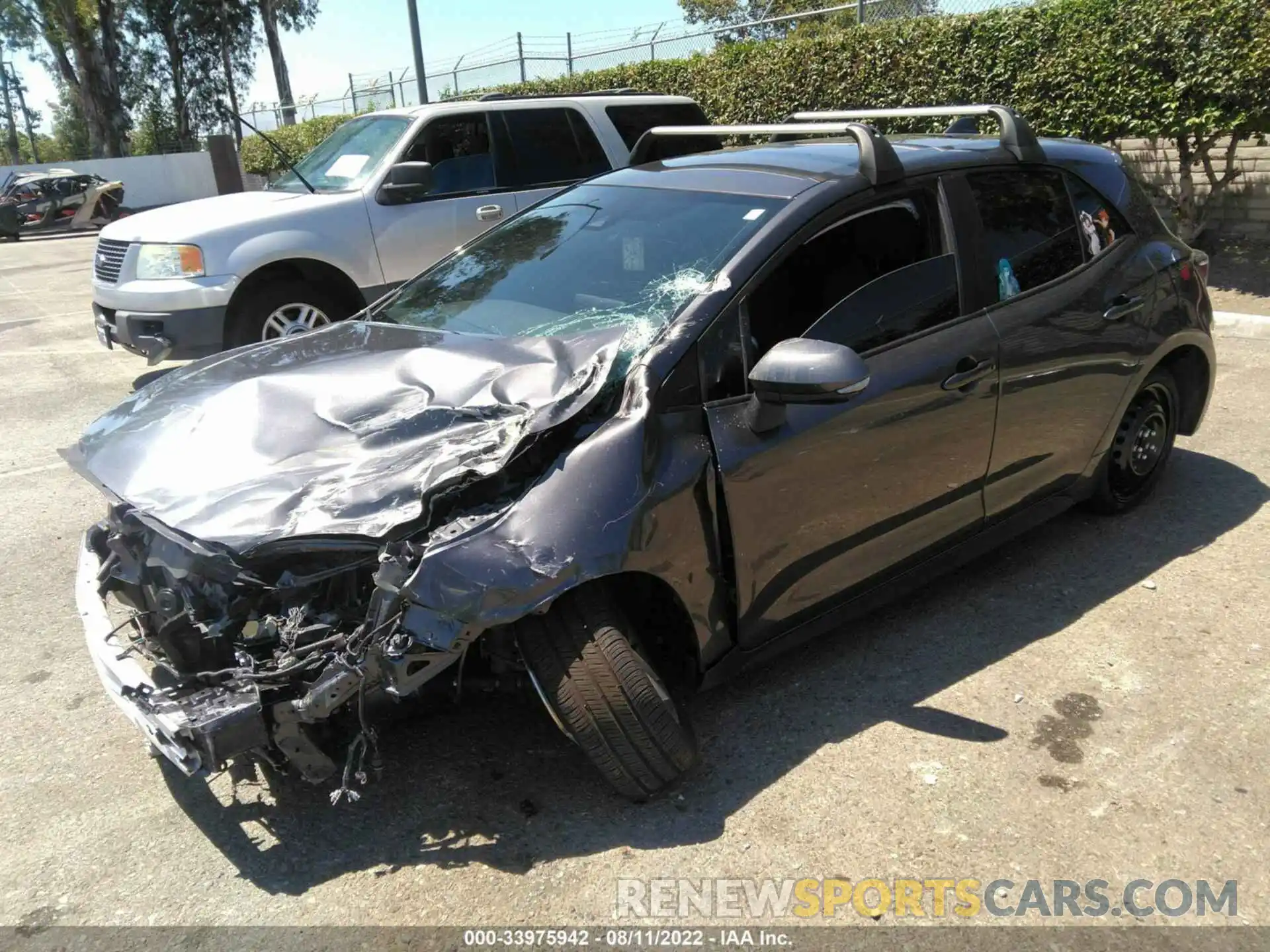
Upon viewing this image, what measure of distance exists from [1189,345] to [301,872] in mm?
4178

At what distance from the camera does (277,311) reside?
6984 millimetres

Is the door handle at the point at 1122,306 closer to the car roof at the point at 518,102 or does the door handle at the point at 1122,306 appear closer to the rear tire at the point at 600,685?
the rear tire at the point at 600,685

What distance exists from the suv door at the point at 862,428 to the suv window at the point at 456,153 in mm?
→ 4949

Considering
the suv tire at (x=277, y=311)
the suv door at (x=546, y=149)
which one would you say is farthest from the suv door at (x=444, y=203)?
the suv tire at (x=277, y=311)

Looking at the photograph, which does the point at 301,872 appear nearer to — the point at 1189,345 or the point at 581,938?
the point at 581,938

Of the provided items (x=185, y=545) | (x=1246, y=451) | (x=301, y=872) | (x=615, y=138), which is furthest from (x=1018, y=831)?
(x=615, y=138)

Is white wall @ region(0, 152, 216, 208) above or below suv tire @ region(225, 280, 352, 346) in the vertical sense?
below

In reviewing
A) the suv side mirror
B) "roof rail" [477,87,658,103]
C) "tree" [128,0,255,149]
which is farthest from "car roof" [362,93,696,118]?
"tree" [128,0,255,149]

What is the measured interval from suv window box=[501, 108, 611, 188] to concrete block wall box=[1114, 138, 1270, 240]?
5.25 metres

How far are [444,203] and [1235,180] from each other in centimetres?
750

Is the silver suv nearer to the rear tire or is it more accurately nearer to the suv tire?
the suv tire

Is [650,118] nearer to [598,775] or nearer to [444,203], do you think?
[444,203]

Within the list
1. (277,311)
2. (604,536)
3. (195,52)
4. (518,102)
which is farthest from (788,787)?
(195,52)

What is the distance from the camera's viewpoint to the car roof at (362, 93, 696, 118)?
7.58 metres
